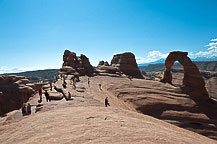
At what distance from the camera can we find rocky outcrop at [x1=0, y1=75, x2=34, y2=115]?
28.7m

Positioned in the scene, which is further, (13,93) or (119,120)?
(13,93)

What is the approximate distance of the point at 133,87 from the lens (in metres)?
24.8

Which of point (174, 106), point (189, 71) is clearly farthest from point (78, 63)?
point (174, 106)

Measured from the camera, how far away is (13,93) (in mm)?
30531

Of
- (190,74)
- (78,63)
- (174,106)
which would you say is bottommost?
(174,106)

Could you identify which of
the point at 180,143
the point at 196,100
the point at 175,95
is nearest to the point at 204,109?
the point at 196,100

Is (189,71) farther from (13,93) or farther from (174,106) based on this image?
(13,93)

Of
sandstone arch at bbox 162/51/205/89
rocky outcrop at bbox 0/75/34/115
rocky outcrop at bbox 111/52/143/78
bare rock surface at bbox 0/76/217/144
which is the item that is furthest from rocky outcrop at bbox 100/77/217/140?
rocky outcrop at bbox 0/75/34/115

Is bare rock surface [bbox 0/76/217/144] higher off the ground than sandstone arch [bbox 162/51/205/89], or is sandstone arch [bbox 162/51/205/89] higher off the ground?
sandstone arch [bbox 162/51/205/89]

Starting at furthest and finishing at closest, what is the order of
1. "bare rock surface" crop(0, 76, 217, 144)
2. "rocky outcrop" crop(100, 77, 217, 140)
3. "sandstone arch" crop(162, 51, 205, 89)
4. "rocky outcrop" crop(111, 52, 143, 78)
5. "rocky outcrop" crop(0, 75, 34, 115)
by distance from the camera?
"rocky outcrop" crop(111, 52, 143, 78) → "rocky outcrop" crop(0, 75, 34, 115) → "sandstone arch" crop(162, 51, 205, 89) → "rocky outcrop" crop(100, 77, 217, 140) → "bare rock surface" crop(0, 76, 217, 144)

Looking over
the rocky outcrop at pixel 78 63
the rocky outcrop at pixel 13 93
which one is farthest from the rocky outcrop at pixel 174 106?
the rocky outcrop at pixel 13 93

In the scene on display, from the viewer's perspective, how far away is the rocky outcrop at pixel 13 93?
2875 cm

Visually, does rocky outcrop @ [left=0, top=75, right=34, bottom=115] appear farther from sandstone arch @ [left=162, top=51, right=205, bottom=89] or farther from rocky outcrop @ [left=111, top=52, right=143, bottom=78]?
sandstone arch @ [left=162, top=51, right=205, bottom=89]

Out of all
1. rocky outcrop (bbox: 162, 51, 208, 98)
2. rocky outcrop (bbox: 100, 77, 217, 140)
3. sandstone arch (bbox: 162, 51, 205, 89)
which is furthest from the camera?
sandstone arch (bbox: 162, 51, 205, 89)
